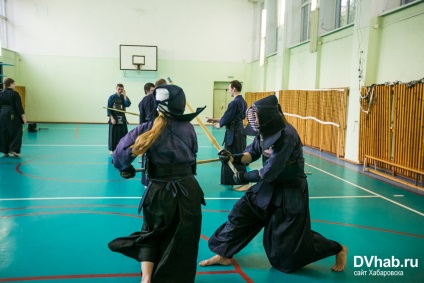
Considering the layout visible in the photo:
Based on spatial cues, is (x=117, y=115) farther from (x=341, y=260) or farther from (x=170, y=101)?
(x=341, y=260)

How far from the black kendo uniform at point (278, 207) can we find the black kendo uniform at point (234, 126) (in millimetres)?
3137

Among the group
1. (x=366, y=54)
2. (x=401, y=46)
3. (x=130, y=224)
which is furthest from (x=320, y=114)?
(x=130, y=224)

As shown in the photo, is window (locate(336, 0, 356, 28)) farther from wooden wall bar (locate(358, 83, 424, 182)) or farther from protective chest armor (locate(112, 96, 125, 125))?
protective chest armor (locate(112, 96, 125, 125))

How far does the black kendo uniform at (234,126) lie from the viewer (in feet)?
22.5

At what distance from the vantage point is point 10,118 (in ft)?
30.9

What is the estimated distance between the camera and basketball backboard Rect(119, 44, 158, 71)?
20453mm

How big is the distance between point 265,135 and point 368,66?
7180 millimetres

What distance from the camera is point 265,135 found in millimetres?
3453

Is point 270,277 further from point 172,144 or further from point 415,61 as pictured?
point 415,61

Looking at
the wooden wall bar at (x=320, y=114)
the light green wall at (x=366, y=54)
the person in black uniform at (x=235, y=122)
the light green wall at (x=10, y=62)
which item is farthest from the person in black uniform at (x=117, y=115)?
the light green wall at (x=10, y=62)

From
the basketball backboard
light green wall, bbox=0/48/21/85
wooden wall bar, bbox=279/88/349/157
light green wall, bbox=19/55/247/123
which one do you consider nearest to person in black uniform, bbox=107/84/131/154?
wooden wall bar, bbox=279/88/349/157

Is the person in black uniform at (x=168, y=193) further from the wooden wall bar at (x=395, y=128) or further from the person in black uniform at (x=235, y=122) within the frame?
the wooden wall bar at (x=395, y=128)

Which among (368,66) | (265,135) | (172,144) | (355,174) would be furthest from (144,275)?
(368,66)

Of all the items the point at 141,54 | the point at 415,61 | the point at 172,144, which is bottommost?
the point at 172,144
